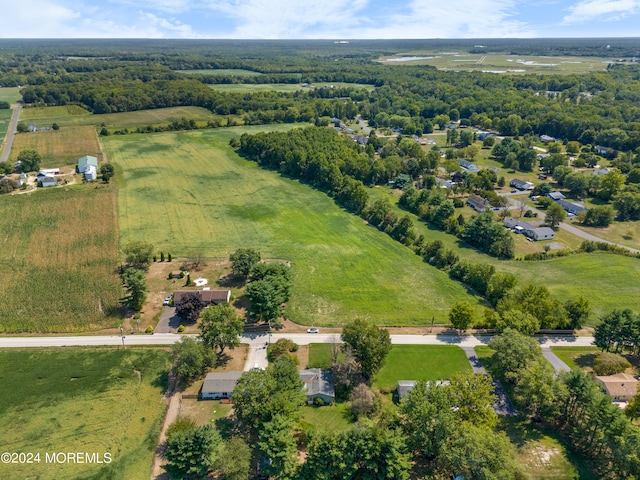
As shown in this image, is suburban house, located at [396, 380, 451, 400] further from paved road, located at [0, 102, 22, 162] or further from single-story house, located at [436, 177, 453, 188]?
paved road, located at [0, 102, 22, 162]

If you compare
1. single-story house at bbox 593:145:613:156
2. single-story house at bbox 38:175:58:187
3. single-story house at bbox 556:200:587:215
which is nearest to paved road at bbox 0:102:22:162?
single-story house at bbox 38:175:58:187

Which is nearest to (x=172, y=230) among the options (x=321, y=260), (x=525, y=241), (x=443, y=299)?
(x=321, y=260)

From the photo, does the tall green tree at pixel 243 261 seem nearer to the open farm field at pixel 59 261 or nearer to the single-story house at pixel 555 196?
the open farm field at pixel 59 261

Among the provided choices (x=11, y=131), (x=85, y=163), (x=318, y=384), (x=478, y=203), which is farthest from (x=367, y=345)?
(x=11, y=131)

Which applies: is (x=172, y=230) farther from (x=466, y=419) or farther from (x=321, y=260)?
(x=466, y=419)

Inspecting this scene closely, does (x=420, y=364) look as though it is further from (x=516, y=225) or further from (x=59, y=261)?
(x=59, y=261)

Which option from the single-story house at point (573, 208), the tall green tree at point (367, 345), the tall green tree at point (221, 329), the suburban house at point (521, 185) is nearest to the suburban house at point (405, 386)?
the tall green tree at point (367, 345)
